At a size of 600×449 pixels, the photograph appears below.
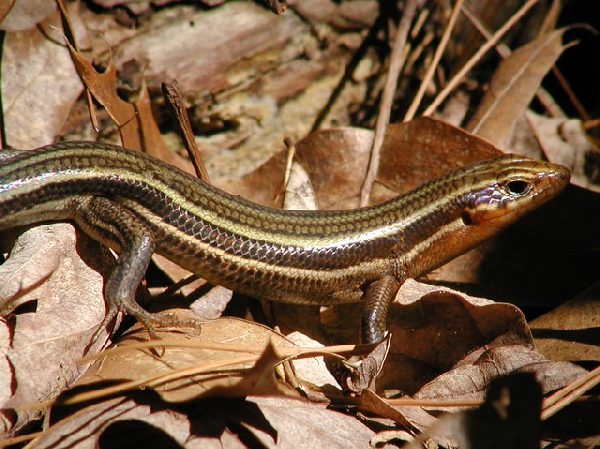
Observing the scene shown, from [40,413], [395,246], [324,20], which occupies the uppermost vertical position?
[324,20]

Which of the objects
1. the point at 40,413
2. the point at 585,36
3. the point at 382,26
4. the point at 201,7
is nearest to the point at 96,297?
the point at 40,413

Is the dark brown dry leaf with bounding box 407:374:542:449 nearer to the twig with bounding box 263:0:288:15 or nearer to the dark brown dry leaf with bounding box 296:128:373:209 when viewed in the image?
the dark brown dry leaf with bounding box 296:128:373:209

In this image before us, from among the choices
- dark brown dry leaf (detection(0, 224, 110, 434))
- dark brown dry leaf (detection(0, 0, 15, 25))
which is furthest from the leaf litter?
dark brown dry leaf (detection(0, 0, 15, 25))

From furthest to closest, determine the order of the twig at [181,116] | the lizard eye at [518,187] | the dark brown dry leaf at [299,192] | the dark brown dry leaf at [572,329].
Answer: the dark brown dry leaf at [299,192], the lizard eye at [518,187], the twig at [181,116], the dark brown dry leaf at [572,329]

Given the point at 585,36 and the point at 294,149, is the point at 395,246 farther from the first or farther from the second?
the point at 585,36

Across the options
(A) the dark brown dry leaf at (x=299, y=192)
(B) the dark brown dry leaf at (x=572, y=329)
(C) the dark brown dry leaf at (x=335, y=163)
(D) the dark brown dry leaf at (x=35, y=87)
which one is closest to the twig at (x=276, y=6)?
(C) the dark brown dry leaf at (x=335, y=163)

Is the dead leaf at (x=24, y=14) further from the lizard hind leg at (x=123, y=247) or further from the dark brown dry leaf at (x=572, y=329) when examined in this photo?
the dark brown dry leaf at (x=572, y=329)
